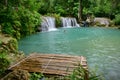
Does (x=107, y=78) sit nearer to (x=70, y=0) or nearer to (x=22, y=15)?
(x=22, y=15)

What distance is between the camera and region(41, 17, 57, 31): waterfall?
79.8 feet

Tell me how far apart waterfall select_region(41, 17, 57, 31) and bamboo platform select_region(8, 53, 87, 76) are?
14.4 m

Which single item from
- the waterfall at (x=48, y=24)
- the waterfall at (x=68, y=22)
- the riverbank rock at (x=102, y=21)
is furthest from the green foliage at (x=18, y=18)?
the riverbank rock at (x=102, y=21)

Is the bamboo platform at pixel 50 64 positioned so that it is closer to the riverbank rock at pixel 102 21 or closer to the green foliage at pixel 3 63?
the green foliage at pixel 3 63

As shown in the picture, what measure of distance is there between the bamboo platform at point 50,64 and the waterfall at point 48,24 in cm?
1443

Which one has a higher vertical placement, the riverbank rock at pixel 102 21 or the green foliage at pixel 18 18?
the green foliage at pixel 18 18

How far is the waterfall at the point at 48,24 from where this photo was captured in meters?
24.3

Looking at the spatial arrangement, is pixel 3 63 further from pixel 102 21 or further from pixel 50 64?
pixel 102 21

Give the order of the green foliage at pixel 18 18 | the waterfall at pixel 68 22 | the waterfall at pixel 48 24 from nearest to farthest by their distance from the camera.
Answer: the green foliage at pixel 18 18
the waterfall at pixel 48 24
the waterfall at pixel 68 22

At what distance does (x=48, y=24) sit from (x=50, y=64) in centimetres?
1722

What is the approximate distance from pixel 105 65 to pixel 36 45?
6.03 metres

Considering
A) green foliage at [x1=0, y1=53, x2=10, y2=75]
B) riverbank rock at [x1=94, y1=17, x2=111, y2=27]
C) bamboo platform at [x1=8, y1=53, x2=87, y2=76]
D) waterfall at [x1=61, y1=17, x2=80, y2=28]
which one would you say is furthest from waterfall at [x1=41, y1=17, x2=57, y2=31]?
green foliage at [x1=0, y1=53, x2=10, y2=75]

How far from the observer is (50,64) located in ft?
28.3

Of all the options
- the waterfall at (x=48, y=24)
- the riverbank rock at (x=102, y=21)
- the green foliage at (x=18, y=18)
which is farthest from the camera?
the riverbank rock at (x=102, y=21)
